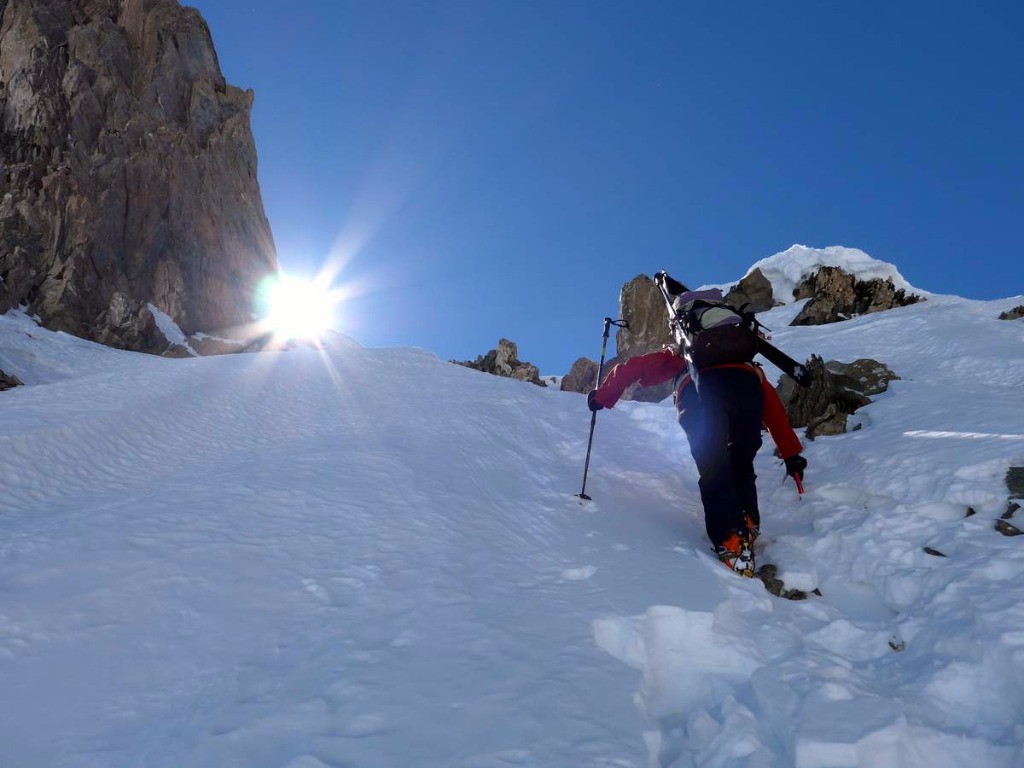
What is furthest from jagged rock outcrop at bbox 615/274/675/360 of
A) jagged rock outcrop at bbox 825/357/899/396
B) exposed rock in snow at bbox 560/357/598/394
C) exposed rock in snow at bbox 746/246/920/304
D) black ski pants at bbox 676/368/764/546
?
black ski pants at bbox 676/368/764/546

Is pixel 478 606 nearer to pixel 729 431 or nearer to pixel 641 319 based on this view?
pixel 729 431

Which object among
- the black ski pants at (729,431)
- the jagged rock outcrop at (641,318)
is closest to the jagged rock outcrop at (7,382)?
the black ski pants at (729,431)

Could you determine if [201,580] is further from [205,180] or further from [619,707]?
[205,180]

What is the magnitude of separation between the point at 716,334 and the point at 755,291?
3709 cm

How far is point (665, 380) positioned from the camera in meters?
6.79

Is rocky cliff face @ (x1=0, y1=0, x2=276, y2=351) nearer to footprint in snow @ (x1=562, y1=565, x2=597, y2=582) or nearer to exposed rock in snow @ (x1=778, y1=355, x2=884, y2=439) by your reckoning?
exposed rock in snow @ (x1=778, y1=355, x2=884, y2=439)

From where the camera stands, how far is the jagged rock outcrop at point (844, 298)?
27989 millimetres

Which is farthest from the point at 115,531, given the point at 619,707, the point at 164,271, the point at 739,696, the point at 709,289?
the point at 164,271

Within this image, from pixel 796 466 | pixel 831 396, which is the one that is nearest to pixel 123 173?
pixel 831 396

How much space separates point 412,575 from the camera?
12.7ft

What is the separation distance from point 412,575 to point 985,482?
15.6 ft

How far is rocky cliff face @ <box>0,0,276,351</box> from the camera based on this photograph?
1845 inches

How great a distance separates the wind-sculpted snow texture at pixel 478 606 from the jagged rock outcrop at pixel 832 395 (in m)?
0.89

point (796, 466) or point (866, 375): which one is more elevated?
point (866, 375)
